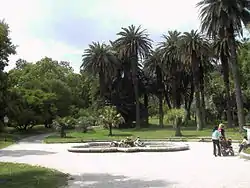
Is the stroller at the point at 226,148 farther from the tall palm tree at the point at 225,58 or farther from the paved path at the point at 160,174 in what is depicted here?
the tall palm tree at the point at 225,58

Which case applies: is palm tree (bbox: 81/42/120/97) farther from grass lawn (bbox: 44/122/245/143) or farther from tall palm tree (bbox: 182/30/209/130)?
grass lawn (bbox: 44/122/245/143)

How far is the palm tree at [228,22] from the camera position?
148 ft

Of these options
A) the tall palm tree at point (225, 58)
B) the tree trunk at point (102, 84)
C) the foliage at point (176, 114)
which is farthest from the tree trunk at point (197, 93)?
the tree trunk at point (102, 84)

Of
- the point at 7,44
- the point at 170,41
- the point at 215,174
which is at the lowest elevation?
the point at 215,174

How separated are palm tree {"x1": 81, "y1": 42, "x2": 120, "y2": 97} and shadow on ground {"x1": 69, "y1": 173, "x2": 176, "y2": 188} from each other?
5367 cm

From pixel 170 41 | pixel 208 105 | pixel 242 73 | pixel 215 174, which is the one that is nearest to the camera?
pixel 215 174

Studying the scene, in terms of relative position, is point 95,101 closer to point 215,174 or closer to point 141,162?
point 141,162

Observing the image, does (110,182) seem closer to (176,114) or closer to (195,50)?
(176,114)

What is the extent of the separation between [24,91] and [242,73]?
31.9m

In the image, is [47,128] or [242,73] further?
[47,128]

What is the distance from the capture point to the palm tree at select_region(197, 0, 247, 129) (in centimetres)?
4497

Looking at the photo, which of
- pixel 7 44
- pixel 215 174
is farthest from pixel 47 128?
pixel 215 174

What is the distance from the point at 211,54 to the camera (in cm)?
5719

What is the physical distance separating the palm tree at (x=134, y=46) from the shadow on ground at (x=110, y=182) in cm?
5419
